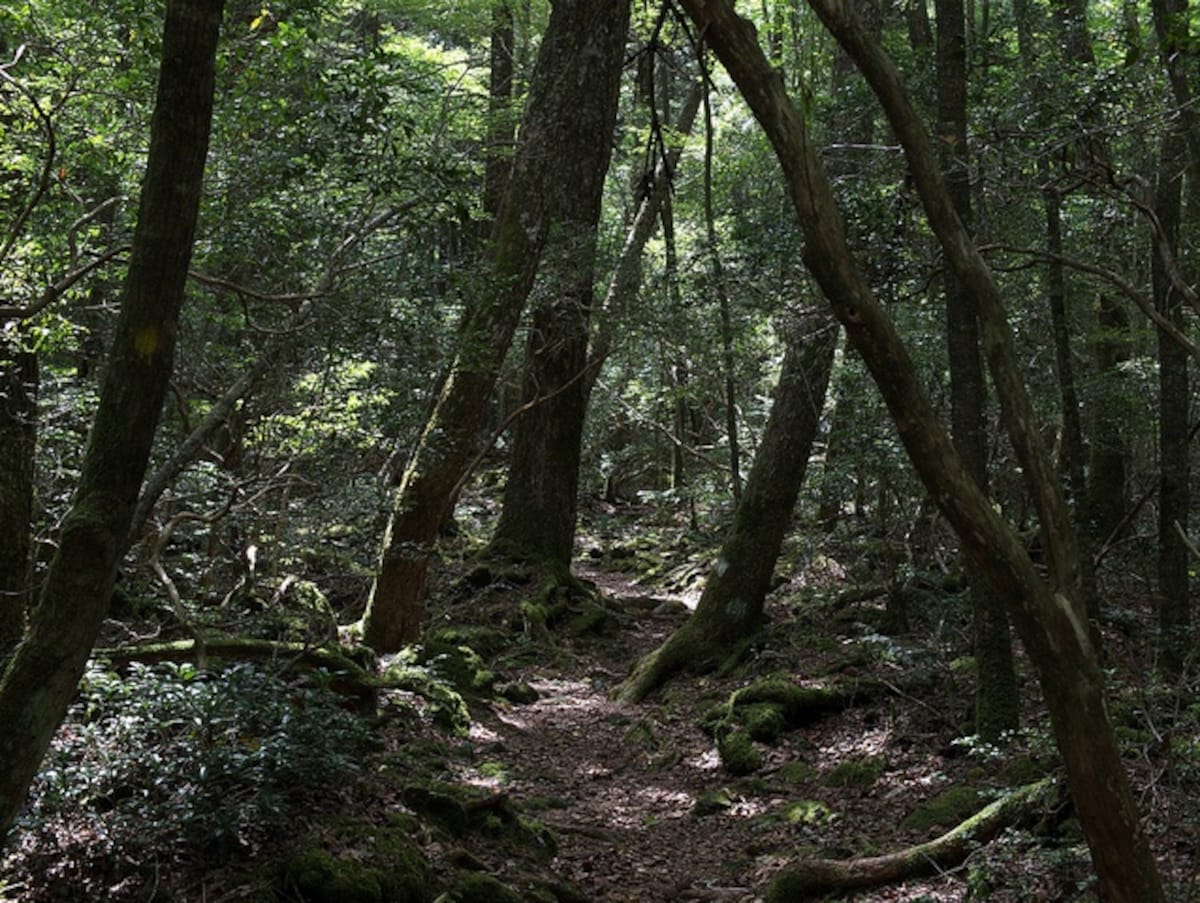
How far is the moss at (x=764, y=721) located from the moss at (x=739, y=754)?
0.39 feet

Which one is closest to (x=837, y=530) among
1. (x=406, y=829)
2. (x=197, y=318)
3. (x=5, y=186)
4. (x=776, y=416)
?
(x=776, y=416)

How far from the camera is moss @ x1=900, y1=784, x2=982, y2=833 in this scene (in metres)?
6.84

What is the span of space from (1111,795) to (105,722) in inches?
190

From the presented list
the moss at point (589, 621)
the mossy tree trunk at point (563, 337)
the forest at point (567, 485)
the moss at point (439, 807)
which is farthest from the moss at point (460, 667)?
the moss at point (439, 807)

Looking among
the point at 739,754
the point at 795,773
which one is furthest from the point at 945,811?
the point at 739,754

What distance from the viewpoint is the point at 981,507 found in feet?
12.2

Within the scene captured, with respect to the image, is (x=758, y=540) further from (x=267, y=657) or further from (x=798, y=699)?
(x=267, y=657)

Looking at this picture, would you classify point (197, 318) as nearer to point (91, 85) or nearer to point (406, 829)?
point (91, 85)

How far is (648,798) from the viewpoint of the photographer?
855 cm

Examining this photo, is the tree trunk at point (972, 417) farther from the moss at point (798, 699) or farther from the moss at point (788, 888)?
the moss at point (788, 888)

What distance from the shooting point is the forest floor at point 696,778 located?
520 cm

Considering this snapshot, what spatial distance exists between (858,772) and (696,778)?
55.3 inches

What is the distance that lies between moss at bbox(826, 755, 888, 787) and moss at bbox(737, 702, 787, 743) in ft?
2.67

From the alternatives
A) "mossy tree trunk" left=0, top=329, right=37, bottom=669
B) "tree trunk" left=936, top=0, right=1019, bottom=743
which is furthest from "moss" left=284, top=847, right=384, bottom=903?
"tree trunk" left=936, top=0, right=1019, bottom=743
